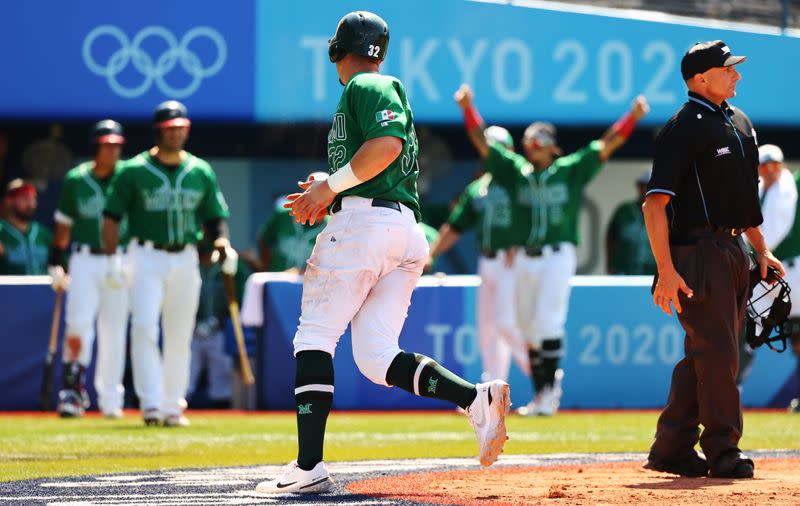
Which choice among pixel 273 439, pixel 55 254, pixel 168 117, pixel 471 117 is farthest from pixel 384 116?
pixel 55 254

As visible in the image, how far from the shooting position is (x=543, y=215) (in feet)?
46.7

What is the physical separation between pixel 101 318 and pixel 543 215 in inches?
159

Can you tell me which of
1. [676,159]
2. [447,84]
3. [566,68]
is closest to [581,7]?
[566,68]

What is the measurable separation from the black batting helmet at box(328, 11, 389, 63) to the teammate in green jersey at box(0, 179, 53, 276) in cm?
963

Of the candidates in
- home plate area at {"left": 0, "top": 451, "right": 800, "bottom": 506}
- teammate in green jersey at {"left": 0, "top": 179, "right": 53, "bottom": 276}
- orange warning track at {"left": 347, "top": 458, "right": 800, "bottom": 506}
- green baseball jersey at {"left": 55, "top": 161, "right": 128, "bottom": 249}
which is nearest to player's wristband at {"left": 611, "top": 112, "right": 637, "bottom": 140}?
green baseball jersey at {"left": 55, "top": 161, "right": 128, "bottom": 249}

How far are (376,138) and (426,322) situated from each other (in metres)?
8.34

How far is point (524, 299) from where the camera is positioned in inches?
564

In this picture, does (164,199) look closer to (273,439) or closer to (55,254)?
(273,439)

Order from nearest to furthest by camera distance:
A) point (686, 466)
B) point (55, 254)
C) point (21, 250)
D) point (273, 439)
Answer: point (686, 466)
point (273, 439)
point (55, 254)
point (21, 250)

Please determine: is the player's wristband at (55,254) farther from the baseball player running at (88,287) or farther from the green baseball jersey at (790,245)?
the green baseball jersey at (790,245)

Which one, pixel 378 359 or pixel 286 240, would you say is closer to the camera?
pixel 378 359

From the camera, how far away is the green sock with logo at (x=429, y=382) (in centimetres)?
689

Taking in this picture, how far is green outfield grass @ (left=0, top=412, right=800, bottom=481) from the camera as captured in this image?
910cm

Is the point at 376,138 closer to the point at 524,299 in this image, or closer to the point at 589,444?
the point at 589,444
